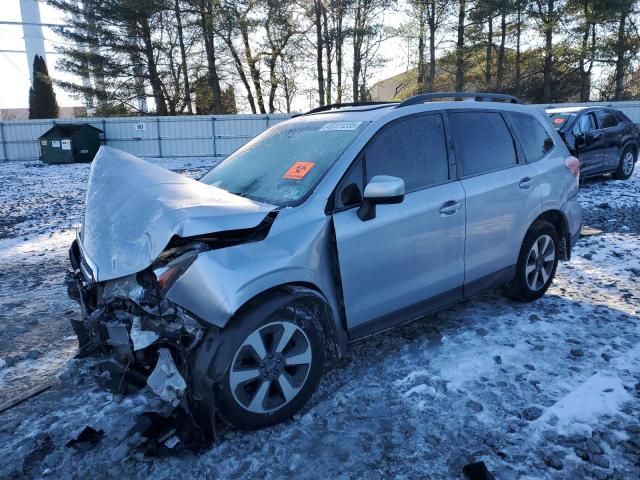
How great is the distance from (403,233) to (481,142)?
4.14 feet

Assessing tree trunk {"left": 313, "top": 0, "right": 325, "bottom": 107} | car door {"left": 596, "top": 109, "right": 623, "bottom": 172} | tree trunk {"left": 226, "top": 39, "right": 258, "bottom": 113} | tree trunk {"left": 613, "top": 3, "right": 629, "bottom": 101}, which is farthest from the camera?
tree trunk {"left": 226, "top": 39, "right": 258, "bottom": 113}

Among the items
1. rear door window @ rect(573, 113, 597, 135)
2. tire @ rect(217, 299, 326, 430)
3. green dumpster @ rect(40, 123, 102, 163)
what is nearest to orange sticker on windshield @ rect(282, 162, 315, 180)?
tire @ rect(217, 299, 326, 430)

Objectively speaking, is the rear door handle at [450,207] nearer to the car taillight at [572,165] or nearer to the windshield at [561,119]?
the car taillight at [572,165]

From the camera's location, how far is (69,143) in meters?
21.1

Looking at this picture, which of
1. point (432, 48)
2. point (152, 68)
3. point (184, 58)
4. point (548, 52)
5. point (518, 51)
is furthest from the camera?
point (518, 51)

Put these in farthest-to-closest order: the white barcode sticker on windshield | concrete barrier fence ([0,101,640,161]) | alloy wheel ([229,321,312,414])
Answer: concrete barrier fence ([0,101,640,161])
the white barcode sticker on windshield
alloy wheel ([229,321,312,414])

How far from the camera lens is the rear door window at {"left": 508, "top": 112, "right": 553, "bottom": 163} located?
433cm

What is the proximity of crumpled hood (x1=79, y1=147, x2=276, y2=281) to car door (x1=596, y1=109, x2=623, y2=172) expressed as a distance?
10.1 m

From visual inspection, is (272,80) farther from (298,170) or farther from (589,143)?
(298,170)

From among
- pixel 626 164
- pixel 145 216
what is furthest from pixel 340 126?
pixel 626 164

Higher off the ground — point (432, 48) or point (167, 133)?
point (432, 48)

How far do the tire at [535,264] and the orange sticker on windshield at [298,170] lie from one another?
2.12 m

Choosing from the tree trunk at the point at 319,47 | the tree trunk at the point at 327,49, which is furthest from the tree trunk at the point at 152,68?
the tree trunk at the point at 327,49

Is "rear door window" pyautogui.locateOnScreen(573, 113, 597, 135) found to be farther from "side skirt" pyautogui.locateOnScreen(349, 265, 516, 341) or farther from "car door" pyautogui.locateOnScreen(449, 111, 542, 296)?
"side skirt" pyautogui.locateOnScreen(349, 265, 516, 341)
